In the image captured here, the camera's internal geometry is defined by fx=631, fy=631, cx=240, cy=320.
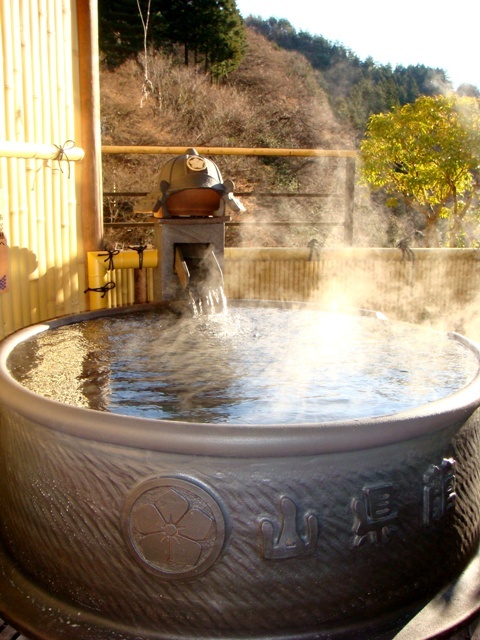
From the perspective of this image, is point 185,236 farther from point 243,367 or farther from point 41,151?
point 243,367

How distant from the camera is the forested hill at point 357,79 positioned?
18.6m

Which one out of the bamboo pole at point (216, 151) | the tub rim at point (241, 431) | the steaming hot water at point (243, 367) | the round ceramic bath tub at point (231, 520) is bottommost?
the round ceramic bath tub at point (231, 520)

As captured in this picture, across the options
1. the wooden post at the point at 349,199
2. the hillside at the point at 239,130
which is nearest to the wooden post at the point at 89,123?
the wooden post at the point at 349,199

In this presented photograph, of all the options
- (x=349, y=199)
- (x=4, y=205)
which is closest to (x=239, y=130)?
(x=349, y=199)

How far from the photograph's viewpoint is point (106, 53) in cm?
1803

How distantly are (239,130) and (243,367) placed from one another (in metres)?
16.8

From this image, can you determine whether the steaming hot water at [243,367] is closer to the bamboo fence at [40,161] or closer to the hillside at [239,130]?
the bamboo fence at [40,161]

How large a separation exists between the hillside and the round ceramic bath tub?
38.3 feet

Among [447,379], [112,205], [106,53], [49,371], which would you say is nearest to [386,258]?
[447,379]

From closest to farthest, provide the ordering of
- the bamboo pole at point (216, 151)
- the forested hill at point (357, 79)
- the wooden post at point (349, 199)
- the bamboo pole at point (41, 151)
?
the bamboo pole at point (41, 151) < the bamboo pole at point (216, 151) < the wooden post at point (349, 199) < the forested hill at point (357, 79)

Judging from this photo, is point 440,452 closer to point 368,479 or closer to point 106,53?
point 368,479

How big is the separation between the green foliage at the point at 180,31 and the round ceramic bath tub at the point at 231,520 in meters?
18.4

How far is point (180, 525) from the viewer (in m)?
1.66

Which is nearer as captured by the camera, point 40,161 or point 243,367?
point 243,367
